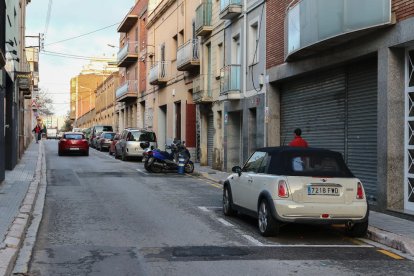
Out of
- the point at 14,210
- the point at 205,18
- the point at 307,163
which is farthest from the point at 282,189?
the point at 205,18

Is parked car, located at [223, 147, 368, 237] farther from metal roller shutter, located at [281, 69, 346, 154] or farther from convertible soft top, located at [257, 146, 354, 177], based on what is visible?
metal roller shutter, located at [281, 69, 346, 154]

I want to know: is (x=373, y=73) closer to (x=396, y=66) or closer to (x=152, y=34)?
(x=396, y=66)

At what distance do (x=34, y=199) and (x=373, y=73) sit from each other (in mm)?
8354

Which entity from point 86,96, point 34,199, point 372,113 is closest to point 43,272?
point 34,199

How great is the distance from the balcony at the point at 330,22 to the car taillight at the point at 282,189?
438 centimetres

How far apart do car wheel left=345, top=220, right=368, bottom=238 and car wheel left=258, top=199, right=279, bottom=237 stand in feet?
4.23

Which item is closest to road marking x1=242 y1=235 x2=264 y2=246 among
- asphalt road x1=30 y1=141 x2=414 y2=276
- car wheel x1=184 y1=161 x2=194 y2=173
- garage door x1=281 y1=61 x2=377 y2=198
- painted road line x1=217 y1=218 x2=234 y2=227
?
asphalt road x1=30 y1=141 x2=414 y2=276

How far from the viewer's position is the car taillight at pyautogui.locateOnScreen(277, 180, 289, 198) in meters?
8.77

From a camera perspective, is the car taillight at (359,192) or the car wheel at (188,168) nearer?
the car taillight at (359,192)

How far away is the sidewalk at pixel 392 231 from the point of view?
820cm

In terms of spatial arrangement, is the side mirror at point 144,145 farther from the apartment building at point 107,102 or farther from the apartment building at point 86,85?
the apartment building at point 86,85

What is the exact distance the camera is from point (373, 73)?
12.6 metres

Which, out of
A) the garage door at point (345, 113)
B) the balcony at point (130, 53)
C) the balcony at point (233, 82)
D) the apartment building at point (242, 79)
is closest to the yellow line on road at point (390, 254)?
the garage door at point (345, 113)

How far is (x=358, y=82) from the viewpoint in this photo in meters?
13.4
